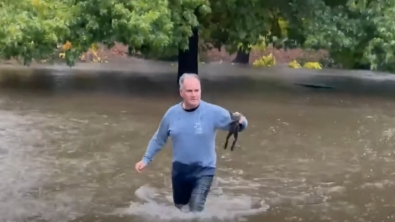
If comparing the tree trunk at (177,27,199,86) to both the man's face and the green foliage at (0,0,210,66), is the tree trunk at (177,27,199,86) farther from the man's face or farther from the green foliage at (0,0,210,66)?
the man's face

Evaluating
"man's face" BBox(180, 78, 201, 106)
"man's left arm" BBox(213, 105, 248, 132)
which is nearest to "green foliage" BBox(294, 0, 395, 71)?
"man's left arm" BBox(213, 105, 248, 132)

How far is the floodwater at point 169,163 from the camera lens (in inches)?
268

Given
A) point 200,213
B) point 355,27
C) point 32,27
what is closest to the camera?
point 200,213

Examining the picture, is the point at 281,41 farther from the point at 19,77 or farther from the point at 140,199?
the point at 140,199

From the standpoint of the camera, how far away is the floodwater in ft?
22.3

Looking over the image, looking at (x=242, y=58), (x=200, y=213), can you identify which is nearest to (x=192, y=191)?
(x=200, y=213)

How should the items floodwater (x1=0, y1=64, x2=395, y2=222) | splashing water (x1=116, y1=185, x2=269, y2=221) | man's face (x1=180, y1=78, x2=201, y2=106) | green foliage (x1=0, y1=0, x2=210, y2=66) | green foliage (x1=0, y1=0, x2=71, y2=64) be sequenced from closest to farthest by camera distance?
man's face (x1=180, y1=78, x2=201, y2=106) < splashing water (x1=116, y1=185, x2=269, y2=221) < floodwater (x1=0, y1=64, x2=395, y2=222) < green foliage (x1=0, y1=0, x2=71, y2=64) < green foliage (x1=0, y1=0, x2=210, y2=66)

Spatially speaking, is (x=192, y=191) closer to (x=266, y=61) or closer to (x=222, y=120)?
(x=222, y=120)

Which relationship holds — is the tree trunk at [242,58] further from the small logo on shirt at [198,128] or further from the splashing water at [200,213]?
the small logo on shirt at [198,128]

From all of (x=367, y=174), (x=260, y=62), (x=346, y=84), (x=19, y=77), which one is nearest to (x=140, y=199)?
(x=367, y=174)

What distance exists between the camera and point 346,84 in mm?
22828

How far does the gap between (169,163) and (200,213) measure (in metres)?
2.60

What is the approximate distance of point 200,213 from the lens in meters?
6.38

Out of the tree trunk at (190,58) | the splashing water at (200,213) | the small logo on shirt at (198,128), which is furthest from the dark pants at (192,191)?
the tree trunk at (190,58)
